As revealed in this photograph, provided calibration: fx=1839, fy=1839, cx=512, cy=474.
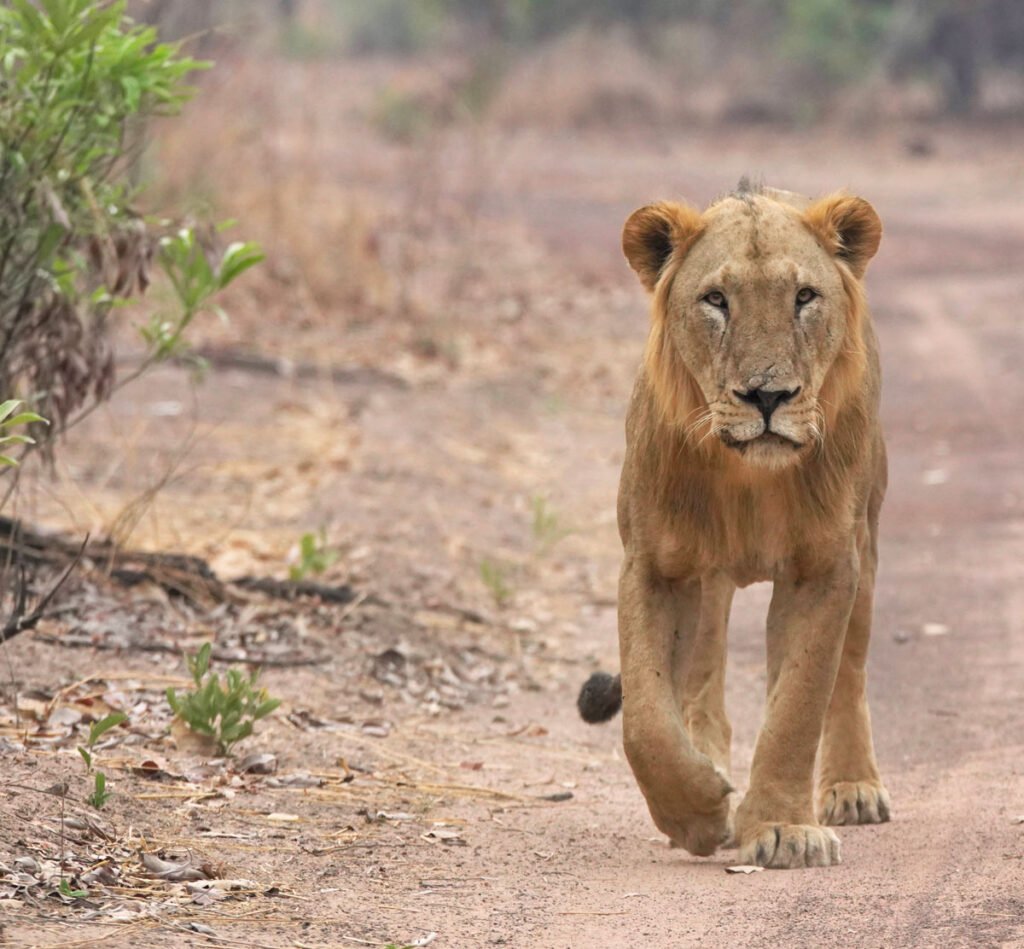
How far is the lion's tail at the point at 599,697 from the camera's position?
17.2 feet

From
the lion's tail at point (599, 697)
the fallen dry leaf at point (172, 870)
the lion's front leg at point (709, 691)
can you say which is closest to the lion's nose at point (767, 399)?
the lion's front leg at point (709, 691)

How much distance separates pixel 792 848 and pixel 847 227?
5.20ft

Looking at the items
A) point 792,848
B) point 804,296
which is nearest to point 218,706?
point 792,848

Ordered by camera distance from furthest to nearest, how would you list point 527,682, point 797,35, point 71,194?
point 797,35, point 527,682, point 71,194

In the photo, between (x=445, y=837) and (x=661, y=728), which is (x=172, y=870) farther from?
(x=661, y=728)

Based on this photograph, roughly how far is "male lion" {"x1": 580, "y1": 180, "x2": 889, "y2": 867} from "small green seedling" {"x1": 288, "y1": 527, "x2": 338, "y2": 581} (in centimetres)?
256

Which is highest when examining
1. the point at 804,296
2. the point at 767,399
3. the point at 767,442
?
the point at 804,296

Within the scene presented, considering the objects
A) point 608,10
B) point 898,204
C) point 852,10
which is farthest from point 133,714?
point 608,10

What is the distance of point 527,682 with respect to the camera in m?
7.14

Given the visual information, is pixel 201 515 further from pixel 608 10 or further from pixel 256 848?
pixel 608 10

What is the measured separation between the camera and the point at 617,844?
4.99 meters

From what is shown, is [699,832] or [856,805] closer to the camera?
[699,832]

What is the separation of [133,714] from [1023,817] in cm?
270

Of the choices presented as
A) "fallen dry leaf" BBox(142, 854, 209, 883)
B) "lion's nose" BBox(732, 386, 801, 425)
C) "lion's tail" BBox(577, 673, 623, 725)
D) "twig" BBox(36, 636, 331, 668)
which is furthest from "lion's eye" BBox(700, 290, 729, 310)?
"twig" BBox(36, 636, 331, 668)
